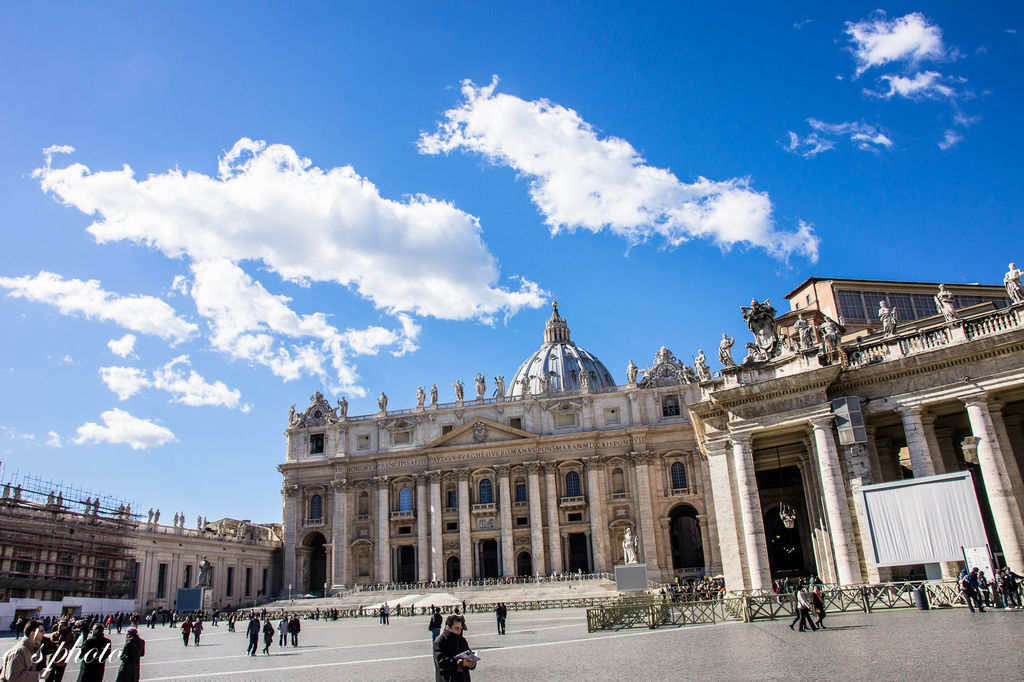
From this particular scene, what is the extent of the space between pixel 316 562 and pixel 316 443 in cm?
1129

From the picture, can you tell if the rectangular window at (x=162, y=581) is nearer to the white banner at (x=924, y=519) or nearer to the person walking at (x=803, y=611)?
the person walking at (x=803, y=611)

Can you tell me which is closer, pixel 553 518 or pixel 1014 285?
pixel 1014 285

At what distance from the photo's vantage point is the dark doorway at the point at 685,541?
66062mm

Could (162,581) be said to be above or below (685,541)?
below

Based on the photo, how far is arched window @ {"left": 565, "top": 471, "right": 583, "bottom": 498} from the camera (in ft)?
209

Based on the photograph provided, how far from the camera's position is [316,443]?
7125 centimetres

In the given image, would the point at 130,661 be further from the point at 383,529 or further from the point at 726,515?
the point at 383,529

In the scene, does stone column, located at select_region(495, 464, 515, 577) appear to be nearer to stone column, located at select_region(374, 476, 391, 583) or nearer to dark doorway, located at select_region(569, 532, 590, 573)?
dark doorway, located at select_region(569, 532, 590, 573)

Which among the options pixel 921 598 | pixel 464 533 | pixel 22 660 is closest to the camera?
pixel 22 660

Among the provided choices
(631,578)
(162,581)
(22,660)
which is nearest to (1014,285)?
(631,578)

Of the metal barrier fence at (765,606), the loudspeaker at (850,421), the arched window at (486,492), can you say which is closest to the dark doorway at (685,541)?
the arched window at (486,492)

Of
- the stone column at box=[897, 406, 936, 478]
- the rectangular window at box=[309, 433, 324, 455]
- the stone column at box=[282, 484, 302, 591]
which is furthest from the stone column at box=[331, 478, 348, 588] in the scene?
the stone column at box=[897, 406, 936, 478]

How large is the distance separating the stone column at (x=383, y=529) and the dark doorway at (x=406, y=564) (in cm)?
164

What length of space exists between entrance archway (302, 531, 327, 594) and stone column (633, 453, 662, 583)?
97.0ft
